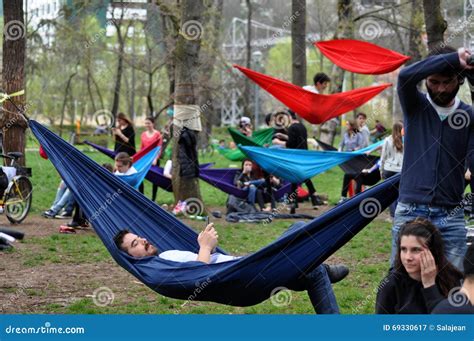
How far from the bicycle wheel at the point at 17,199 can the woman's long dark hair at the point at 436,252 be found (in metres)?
7.17

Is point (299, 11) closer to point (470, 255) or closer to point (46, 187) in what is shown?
point (46, 187)

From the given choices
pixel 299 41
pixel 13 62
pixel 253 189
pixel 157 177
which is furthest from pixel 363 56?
pixel 299 41

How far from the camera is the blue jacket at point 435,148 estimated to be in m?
4.48

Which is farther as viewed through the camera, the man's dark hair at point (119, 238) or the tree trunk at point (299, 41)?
the tree trunk at point (299, 41)

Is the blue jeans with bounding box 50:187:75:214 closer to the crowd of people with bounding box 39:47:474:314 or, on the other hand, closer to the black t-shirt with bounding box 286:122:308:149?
the black t-shirt with bounding box 286:122:308:149

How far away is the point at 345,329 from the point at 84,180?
2.76 meters

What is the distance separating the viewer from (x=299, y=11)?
57.0 ft

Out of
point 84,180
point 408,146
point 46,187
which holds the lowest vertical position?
point 46,187

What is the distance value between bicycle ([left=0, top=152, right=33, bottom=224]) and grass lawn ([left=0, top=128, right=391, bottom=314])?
541 mm

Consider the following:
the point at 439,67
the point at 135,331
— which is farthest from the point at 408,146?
the point at 135,331

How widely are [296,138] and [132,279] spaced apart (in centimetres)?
541

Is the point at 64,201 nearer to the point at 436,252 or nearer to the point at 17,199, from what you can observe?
the point at 17,199

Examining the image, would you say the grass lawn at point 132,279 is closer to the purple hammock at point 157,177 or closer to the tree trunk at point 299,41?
the purple hammock at point 157,177

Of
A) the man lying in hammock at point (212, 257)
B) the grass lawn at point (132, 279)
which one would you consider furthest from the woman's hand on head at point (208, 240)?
the grass lawn at point (132, 279)
